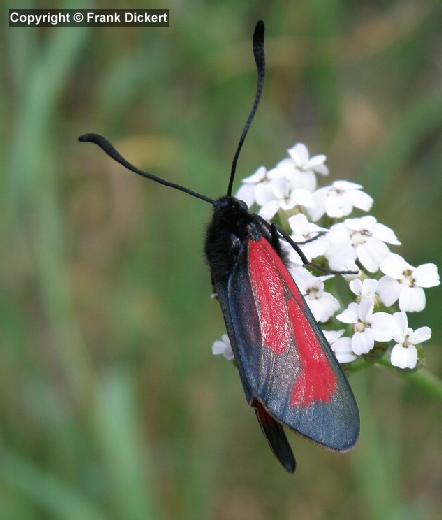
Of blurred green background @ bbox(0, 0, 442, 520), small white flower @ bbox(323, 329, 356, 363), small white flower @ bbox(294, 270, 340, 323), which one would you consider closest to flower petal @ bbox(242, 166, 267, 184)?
small white flower @ bbox(294, 270, 340, 323)

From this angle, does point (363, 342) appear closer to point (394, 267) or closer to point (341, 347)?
point (341, 347)

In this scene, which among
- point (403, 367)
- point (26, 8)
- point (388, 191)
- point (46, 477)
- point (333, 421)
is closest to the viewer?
point (333, 421)

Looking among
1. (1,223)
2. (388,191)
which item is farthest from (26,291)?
(388,191)

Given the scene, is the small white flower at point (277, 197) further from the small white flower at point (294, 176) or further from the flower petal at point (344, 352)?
the flower petal at point (344, 352)

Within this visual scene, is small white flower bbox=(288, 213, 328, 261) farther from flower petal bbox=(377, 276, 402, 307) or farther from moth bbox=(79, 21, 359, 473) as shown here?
flower petal bbox=(377, 276, 402, 307)

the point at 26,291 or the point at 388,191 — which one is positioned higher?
the point at 388,191

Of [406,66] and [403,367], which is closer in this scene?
[403,367]

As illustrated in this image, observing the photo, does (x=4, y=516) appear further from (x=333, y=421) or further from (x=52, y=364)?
(x=333, y=421)

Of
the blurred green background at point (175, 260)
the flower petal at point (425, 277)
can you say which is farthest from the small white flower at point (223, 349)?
the blurred green background at point (175, 260)
